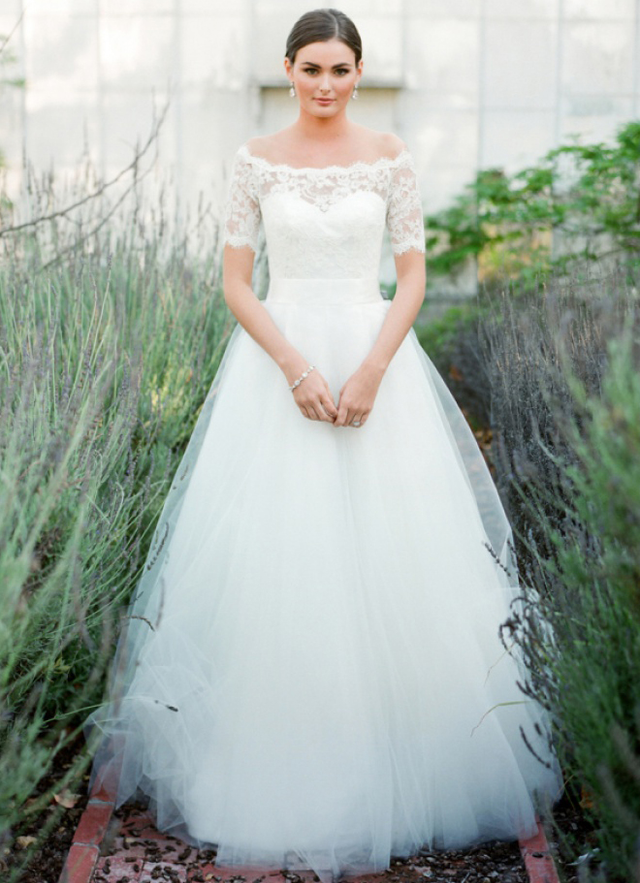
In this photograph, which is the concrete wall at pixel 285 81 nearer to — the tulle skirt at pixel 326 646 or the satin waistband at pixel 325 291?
the satin waistband at pixel 325 291

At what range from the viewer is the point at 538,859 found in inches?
88.8

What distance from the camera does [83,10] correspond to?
7055 mm

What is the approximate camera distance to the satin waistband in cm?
262

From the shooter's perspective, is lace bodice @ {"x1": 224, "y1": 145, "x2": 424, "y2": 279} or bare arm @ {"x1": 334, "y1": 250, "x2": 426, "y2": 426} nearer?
bare arm @ {"x1": 334, "y1": 250, "x2": 426, "y2": 426}

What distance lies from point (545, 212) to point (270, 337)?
4.92 meters

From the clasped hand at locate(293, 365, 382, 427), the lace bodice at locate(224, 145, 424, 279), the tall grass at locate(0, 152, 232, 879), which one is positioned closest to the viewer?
the tall grass at locate(0, 152, 232, 879)

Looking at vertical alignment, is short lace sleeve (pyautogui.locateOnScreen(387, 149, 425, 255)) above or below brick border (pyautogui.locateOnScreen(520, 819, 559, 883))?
above

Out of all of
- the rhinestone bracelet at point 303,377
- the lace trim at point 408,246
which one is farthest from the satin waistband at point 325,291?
the rhinestone bracelet at point 303,377

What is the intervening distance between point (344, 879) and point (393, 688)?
1.49 ft

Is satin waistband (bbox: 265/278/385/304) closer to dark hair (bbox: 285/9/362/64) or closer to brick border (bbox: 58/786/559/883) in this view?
dark hair (bbox: 285/9/362/64)

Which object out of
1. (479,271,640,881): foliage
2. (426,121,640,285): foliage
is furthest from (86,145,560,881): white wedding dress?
(426,121,640,285): foliage

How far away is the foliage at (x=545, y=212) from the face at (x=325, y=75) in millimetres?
3824

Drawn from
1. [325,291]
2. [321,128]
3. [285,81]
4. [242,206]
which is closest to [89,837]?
[325,291]

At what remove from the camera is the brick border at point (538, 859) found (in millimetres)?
2180
